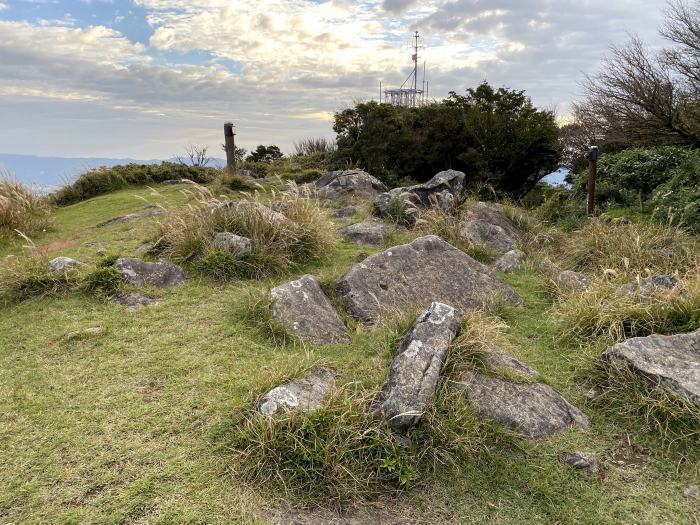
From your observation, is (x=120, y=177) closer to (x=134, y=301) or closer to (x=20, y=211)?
(x=20, y=211)

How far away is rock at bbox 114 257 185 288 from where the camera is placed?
5.10 m

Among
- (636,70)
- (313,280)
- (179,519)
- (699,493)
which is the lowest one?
(699,493)

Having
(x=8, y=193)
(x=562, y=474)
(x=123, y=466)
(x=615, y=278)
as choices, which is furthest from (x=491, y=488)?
(x=8, y=193)

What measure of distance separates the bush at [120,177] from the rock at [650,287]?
10.8 m

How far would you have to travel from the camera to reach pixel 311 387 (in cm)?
312

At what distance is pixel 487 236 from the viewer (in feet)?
23.3

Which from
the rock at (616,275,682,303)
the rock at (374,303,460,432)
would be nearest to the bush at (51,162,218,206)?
the rock at (374,303,460,432)

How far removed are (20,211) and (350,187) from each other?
19.2 feet

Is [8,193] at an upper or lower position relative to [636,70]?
lower

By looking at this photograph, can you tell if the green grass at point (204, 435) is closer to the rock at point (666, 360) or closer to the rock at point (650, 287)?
the rock at point (666, 360)

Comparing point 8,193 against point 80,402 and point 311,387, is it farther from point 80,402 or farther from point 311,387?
point 311,387

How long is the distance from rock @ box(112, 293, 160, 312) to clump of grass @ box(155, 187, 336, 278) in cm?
73

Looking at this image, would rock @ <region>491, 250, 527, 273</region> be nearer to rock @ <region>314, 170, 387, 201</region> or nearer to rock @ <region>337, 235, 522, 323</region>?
rock @ <region>337, 235, 522, 323</region>

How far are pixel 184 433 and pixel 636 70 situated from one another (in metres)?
13.8
